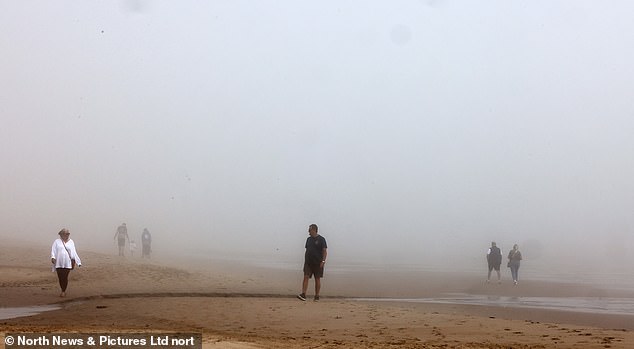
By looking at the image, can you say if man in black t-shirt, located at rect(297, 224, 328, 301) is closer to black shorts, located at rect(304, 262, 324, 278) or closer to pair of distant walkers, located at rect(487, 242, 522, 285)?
black shorts, located at rect(304, 262, 324, 278)

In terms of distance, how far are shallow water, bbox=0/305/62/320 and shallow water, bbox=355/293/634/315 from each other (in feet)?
29.5

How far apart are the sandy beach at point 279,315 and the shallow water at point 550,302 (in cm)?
50

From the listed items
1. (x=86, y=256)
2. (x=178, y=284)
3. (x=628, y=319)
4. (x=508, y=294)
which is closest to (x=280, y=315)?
(x=178, y=284)

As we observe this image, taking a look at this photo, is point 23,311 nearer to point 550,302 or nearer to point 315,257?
point 315,257

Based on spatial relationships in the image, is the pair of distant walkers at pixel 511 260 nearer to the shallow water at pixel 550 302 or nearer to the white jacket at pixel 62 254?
the shallow water at pixel 550 302

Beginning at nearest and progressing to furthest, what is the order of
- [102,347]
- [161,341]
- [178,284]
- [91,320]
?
[102,347] → [161,341] → [91,320] → [178,284]

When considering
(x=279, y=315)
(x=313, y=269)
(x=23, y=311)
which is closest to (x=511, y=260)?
(x=313, y=269)

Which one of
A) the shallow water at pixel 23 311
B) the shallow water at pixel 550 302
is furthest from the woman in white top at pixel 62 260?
the shallow water at pixel 550 302

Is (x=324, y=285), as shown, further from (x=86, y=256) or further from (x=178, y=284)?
(x=86, y=256)

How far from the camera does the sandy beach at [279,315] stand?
11.5 metres

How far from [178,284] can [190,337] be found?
11.6m

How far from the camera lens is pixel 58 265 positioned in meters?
17.5

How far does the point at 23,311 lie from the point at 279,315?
18.4ft

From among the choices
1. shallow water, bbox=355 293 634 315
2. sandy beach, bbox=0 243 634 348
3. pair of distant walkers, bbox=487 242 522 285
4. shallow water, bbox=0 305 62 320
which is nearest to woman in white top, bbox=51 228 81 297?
sandy beach, bbox=0 243 634 348
